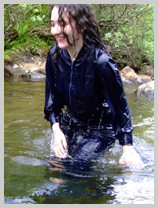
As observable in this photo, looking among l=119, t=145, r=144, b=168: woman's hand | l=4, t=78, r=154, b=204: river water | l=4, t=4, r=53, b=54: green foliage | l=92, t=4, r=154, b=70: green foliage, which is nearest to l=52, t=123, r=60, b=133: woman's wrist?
l=4, t=78, r=154, b=204: river water

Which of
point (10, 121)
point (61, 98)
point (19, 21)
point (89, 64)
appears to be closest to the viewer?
Answer: point (89, 64)

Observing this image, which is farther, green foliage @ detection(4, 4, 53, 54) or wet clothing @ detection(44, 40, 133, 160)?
green foliage @ detection(4, 4, 53, 54)

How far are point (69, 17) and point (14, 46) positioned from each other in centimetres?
895

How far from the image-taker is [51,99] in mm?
2977

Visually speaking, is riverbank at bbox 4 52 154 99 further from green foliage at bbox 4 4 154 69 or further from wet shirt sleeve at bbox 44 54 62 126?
wet shirt sleeve at bbox 44 54 62 126

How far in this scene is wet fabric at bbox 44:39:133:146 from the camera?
8.46 feet

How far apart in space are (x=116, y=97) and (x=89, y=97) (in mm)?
250

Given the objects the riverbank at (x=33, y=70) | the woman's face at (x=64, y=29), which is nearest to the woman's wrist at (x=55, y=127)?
the woman's face at (x=64, y=29)

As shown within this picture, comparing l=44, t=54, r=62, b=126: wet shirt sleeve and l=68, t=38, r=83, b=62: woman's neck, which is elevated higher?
l=68, t=38, r=83, b=62: woman's neck

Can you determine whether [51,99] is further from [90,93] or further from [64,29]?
[64,29]

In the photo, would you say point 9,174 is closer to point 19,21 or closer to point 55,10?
point 55,10

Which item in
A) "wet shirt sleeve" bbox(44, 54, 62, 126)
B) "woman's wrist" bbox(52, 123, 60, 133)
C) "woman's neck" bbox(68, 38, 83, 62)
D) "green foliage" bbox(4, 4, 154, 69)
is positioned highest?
"green foliage" bbox(4, 4, 154, 69)

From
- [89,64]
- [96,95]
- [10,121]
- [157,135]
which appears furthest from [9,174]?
[157,135]

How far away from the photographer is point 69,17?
7.82 feet
